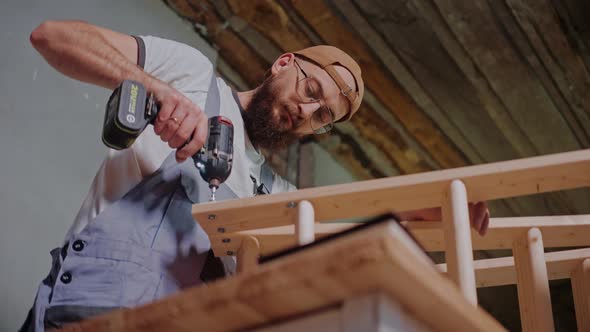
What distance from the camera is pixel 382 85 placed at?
353cm

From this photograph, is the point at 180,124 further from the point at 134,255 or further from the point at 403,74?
the point at 403,74

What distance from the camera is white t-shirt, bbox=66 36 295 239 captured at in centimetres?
174

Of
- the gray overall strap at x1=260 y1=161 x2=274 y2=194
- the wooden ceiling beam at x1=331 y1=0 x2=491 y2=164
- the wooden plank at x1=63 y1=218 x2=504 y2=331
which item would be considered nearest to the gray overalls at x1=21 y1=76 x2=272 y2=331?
the gray overall strap at x1=260 y1=161 x2=274 y2=194

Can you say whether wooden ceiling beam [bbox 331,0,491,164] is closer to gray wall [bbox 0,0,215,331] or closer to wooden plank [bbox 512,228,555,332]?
→ gray wall [bbox 0,0,215,331]

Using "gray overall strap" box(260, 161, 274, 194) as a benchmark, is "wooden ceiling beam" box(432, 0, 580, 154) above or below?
above

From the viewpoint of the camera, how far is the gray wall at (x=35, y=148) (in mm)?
2236

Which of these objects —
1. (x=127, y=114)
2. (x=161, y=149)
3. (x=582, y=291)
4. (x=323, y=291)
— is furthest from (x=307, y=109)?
(x=323, y=291)

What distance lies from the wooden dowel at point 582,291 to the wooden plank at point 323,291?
821 mm

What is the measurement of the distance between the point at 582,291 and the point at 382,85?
2094 millimetres

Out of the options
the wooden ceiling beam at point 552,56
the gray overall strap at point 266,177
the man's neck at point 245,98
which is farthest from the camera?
the wooden ceiling beam at point 552,56

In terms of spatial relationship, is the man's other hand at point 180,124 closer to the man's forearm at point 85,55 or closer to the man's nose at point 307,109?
the man's forearm at point 85,55

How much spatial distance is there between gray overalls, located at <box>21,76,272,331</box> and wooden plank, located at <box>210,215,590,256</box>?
115 mm

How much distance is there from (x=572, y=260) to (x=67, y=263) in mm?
1149

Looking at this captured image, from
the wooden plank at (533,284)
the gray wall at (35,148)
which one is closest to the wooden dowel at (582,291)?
the wooden plank at (533,284)
